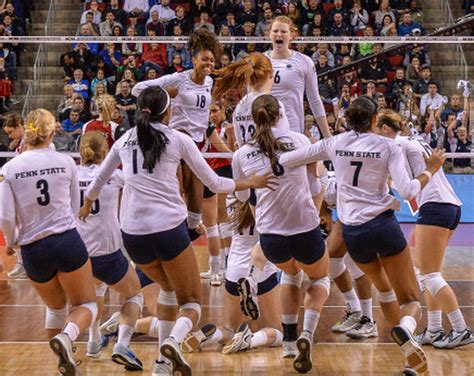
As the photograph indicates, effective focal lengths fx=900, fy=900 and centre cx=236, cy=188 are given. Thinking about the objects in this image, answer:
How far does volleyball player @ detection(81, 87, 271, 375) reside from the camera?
6137mm

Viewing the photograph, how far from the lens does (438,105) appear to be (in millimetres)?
15539

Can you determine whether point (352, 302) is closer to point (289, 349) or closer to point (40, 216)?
point (289, 349)

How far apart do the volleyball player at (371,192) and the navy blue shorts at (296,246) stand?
24cm

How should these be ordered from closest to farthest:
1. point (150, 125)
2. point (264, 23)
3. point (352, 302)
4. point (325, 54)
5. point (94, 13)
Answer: point (150, 125), point (352, 302), point (325, 54), point (264, 23), point (94, 13)

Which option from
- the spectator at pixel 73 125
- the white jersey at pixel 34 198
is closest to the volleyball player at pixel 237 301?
the white jersey at pixel 34 198

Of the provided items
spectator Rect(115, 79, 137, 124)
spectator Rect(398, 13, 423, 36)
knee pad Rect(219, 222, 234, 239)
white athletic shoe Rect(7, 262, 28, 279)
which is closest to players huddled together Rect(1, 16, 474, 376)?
knee pad Rect(219, 222, 234, 239)

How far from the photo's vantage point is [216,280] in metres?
10.2

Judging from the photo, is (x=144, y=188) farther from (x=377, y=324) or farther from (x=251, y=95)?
(x=377, y=324)

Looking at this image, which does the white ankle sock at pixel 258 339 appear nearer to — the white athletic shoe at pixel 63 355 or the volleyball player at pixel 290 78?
the white athletic shoe at pixel 63 355

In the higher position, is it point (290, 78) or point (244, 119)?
point (290, 78)

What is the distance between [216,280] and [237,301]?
2.70 meters

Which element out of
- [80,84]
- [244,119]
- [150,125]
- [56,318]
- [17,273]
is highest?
[150,125]

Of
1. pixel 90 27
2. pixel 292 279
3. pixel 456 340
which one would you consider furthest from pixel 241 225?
pixel 90 27

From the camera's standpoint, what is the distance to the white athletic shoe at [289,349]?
717cm
